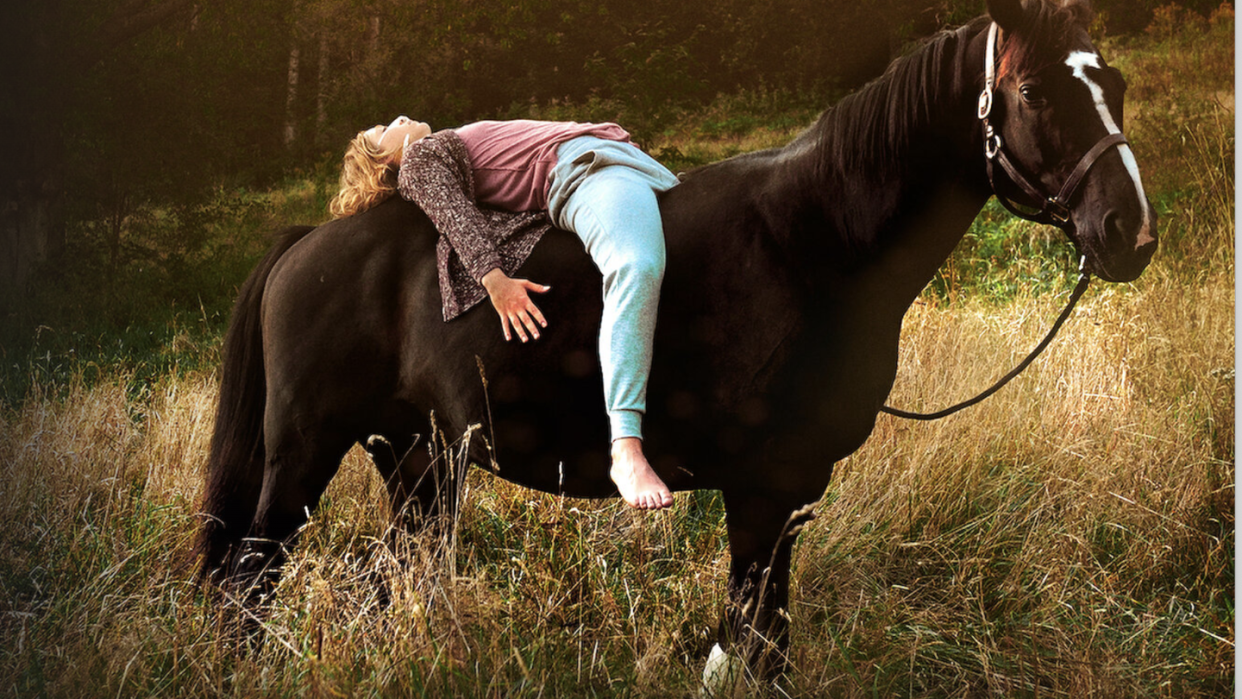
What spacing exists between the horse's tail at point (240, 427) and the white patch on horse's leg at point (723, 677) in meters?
1.30

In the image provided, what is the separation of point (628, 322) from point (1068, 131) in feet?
2.98

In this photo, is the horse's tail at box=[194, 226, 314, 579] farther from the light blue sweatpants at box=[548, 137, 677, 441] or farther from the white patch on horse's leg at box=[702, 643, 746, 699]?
the white patch on horse's leg at box=[702, 643, 746, 699]

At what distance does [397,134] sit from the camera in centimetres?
233

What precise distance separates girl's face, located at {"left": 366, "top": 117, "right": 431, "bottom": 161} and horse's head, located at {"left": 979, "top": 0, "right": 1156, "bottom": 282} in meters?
1.39

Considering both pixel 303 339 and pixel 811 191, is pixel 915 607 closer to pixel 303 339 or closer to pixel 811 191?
pixel 811 191

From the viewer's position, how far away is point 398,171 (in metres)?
2.31

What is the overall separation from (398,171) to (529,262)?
0.49m

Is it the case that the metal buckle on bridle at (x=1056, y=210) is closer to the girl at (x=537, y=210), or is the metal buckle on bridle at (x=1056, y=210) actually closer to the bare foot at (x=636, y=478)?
the girl at (x=537, y=210)

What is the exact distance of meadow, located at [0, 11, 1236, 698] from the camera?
199 cm

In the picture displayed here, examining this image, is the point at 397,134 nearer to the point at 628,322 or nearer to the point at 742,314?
the point at 628,322

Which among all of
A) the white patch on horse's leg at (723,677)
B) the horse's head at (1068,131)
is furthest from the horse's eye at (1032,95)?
the white patch on horse's leg at (723,677)

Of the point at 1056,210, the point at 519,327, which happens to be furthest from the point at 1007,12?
the point at 519,327

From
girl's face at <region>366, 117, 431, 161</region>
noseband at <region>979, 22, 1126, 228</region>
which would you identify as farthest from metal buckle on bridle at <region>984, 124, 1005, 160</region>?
girl's face at <region>366, 117, 431, 161</region>

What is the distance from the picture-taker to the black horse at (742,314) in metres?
1.67
